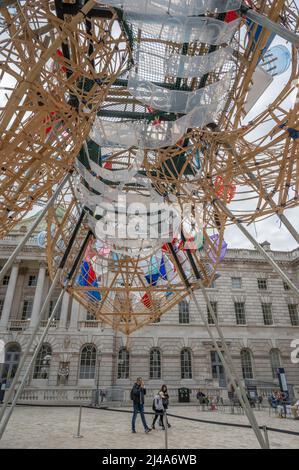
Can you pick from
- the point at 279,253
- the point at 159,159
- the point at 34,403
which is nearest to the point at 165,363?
the point at 34,403

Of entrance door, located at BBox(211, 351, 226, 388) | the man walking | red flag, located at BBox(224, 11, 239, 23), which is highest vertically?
red flag, located at BBox(224, 11, 239, 23)

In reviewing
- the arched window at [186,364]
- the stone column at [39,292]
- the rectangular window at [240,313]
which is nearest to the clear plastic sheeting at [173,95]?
the arched window at [186,364]

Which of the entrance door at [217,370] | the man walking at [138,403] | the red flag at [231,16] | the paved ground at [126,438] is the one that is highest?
the red flag at [231,16]

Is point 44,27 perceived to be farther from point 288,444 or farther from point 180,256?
point 288,444

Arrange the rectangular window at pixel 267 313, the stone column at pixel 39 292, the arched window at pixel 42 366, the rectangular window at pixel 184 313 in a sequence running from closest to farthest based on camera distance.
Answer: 1. the arched window at pixel 42 366
2. the stone column at pixel 39 292
3. the rectangular window at pixel 184 313
4. the rectangular window at pixel 267 313

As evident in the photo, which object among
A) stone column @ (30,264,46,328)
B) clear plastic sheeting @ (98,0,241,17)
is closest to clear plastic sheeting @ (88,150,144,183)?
clear plastic sheeting @ (98,0,241,17)

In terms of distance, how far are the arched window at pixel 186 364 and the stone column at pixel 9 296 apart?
2043cm

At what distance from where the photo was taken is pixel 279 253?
131 feet

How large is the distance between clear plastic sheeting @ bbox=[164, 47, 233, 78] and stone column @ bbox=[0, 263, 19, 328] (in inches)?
1394

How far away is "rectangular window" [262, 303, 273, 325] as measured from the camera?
3634 cm

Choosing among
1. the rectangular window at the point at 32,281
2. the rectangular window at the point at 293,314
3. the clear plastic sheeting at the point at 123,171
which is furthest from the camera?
the rectangular window at the point at 32,281

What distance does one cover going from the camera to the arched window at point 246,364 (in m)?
33.3

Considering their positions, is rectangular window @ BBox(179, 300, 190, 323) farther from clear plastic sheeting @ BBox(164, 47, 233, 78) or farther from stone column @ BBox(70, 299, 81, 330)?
clear plastic sheeting @ BBox(164, 47, 233, 78)

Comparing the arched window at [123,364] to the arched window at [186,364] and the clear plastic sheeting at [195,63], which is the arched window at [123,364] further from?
the clear plastic sheeting at [195,63]
